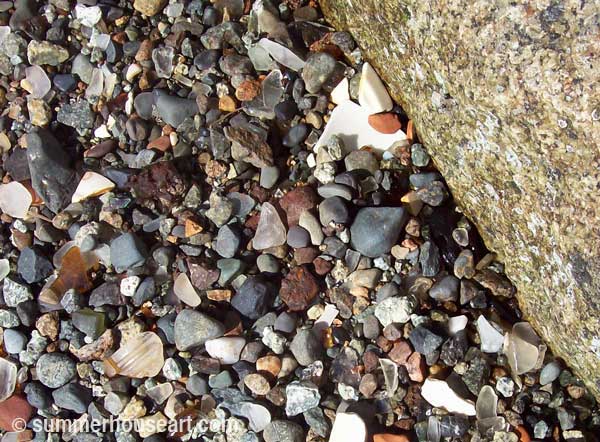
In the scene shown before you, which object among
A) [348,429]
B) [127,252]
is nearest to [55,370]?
[127,252]

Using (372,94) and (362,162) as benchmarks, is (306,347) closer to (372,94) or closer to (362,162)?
(362,162)

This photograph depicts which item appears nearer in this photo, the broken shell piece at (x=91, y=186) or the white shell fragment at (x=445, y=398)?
the white shell fragment at (x=445, y=398)

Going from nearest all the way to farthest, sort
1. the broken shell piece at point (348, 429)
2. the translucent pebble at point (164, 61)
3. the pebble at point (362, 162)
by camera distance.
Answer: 1. the broken shell piece at point (348, 429)
2. the pebble at point (362, 162)
3. the translucent pebble at point (164, 61)

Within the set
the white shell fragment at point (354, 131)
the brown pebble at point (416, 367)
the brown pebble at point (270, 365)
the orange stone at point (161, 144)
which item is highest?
the white shell fragment at point (354, 131)

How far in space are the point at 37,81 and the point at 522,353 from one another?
1332mm

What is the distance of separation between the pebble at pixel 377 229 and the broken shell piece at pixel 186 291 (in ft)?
1.18

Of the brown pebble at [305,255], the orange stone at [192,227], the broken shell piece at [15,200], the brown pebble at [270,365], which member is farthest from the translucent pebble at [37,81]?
the brown pebble at [270,365]

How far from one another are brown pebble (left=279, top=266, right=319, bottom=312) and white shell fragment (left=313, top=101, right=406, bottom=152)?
0.30 m

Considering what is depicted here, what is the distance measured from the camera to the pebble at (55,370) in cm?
151

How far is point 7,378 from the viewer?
1526 mm

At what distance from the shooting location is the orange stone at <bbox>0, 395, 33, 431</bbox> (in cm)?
149

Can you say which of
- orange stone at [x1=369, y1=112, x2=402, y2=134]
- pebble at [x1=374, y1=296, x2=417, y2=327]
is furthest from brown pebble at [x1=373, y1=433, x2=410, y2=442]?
orange stone at [x1=369, y1=112, x2=402, y2=134]

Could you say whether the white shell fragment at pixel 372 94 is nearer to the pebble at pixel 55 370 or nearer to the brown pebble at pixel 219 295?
the brown pebble at pixel 219 295

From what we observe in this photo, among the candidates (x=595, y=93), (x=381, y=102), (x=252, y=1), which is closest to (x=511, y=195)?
(x=595, y=93)
